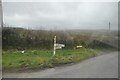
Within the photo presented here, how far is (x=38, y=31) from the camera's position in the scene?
17.3m

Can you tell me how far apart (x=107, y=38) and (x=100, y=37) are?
1.90 ft

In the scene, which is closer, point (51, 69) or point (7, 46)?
point (51, 69)

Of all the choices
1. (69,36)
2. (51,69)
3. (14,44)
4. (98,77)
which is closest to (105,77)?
(98,77)

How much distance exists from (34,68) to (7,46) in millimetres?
6523

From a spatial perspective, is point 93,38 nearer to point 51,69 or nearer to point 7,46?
point 7,46

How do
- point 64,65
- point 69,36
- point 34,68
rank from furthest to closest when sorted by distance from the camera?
point 69,36 < point 64,65 < point 34,68

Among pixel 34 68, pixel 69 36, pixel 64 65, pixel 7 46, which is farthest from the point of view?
pixel 69 36

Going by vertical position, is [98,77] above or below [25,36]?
below

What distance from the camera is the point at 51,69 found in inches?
396

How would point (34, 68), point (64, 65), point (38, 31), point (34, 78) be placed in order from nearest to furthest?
point (34, 78) → point (34, 68) → point (64, 65) → point (38, 31)

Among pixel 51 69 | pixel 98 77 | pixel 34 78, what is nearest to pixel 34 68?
pixel 51 69

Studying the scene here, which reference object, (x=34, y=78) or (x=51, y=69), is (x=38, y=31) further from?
(x=34, y=78)

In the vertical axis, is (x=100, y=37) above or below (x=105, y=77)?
above

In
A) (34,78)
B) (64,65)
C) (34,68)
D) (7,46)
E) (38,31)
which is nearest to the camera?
(34,78)
